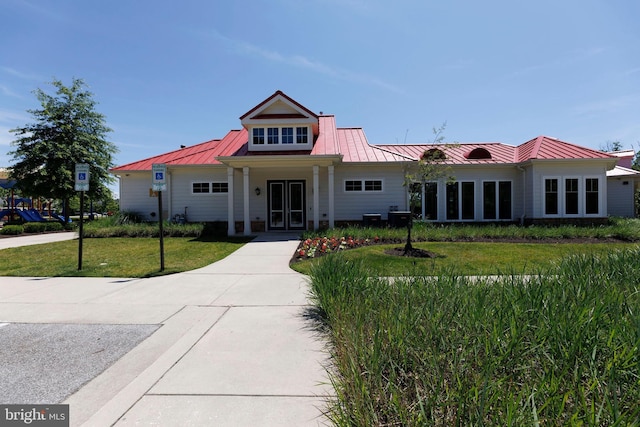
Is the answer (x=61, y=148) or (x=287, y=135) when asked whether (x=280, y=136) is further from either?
(x=61, y=148)

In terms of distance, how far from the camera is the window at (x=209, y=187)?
17.9 metres

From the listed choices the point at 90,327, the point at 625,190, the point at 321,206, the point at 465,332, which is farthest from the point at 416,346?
the point at 625,190

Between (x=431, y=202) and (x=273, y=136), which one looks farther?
(x=431, y=202)

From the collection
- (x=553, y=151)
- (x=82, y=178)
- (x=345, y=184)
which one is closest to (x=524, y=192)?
(x=553, y=151)

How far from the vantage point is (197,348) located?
3779mm

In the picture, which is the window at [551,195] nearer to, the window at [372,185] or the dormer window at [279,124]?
the window at [372,185]

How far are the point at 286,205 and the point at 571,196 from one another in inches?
594

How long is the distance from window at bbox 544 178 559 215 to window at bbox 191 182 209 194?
1828cm

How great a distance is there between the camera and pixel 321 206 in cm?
1755

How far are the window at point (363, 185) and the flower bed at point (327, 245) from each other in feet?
18.4

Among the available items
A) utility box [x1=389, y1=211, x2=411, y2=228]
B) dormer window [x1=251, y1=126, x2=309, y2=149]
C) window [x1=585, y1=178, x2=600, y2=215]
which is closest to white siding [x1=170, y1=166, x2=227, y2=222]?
dormer window [x1=251, y1=126, x2=309, y2=149]

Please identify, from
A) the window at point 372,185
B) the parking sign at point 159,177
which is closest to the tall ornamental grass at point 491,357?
the parking sign at point 159,177

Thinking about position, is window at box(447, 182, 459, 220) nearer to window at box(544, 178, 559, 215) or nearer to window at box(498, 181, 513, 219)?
window at box(498, 181, 513, 219)

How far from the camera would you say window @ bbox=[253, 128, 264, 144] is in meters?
16.8
